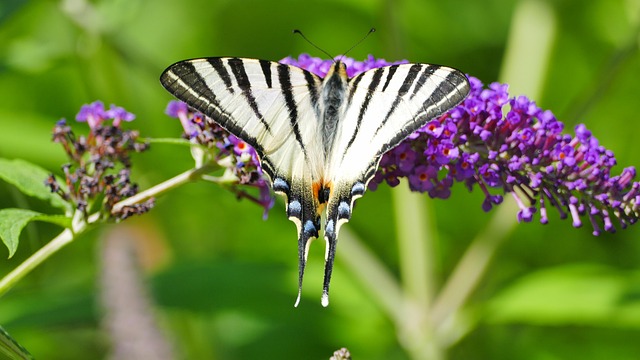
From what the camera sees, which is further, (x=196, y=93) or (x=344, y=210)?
(x=344, y=210)

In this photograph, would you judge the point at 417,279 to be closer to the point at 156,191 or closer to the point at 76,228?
the point at 156,191

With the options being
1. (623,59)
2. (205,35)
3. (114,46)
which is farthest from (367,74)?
(205,35)

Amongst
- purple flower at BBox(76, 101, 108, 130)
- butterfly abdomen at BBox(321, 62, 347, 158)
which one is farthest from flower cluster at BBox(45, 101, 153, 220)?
butterfly abdomen at BBox(321, 62, 347, 158)

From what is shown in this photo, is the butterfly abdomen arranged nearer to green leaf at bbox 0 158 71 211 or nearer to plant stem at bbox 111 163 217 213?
plant stem at bbox 111 163 217 213

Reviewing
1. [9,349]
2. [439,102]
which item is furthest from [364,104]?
[9,349]

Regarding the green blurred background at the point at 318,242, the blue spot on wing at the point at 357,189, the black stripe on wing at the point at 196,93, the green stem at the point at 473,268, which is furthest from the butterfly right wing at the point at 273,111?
the green stem at the point at 473,268

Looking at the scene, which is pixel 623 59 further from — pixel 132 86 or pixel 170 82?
pixel 132 86
